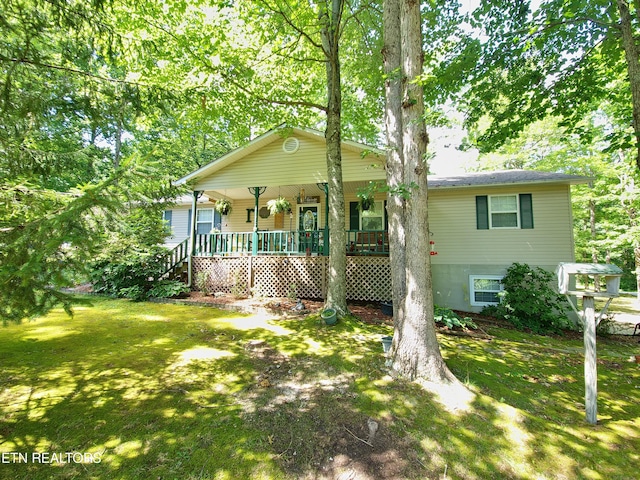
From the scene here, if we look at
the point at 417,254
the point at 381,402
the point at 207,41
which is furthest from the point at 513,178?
the point at 207,41

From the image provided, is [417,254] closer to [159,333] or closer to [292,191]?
[159,333]

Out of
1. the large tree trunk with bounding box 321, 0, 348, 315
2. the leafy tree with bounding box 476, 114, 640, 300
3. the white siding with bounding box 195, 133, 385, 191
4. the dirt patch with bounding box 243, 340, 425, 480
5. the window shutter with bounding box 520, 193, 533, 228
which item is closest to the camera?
the dirt patch with bounding box 243, 340, 425, 480

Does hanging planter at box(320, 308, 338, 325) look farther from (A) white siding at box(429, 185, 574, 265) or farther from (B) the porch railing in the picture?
(A) white siding at box(429, 185, 574, 265)

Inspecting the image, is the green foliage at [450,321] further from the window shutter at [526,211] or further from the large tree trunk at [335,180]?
the window shutter at [526,211]

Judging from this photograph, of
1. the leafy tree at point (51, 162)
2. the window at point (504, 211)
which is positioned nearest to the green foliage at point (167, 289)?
the leafy tree at point (51, 162)

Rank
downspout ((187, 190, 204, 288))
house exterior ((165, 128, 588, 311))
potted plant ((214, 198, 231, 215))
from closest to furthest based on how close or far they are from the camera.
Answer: house exterior ((165, 128, 588, 311)) < downspout ((187, 190, 204, 288)) < potted plant ((214, 198, 231, 215))

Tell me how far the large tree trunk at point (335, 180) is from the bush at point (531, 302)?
5.49 meters

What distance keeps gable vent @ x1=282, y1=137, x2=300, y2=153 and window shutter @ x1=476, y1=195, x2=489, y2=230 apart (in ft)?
22.1

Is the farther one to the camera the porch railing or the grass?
the porch railing

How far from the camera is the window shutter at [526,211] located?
29.9 ft

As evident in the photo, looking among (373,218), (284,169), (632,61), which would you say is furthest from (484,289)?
(284,169)

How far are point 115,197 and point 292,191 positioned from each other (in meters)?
9.13

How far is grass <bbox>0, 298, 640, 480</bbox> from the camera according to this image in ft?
7.84

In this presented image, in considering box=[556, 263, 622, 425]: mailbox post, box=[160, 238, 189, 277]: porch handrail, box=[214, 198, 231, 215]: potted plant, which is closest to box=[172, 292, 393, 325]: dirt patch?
box=[160, 238, 189, 277]: porch handrail
